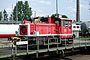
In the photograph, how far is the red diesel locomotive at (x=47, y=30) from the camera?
14008 mm

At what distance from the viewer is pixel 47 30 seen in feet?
50.6

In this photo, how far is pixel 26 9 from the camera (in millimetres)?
91000

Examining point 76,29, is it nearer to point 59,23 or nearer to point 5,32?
point 5,32

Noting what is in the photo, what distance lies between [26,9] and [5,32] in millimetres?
54836

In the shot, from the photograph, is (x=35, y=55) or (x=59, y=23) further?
(x=59, y=23)

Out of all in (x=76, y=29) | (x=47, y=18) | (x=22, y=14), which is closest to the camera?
(x=47, y=18)

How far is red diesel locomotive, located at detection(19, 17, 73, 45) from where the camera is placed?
46.0 ft

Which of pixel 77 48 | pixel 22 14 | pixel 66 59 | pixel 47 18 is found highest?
pixel 22 14

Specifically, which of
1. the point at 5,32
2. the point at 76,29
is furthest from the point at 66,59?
the point at 76,29

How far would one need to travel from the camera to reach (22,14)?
9031 cm

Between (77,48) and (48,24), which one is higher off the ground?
(48,24)

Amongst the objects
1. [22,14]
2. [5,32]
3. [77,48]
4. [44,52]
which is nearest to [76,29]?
[5,32]

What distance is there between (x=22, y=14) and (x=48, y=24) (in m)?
76.5

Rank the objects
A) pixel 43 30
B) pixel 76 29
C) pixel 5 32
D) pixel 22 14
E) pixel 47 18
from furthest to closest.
Answer: pixel 22 14 < pixel 76 29 < pixel 5 32 < pixel 47 18 < pixel 43 30
